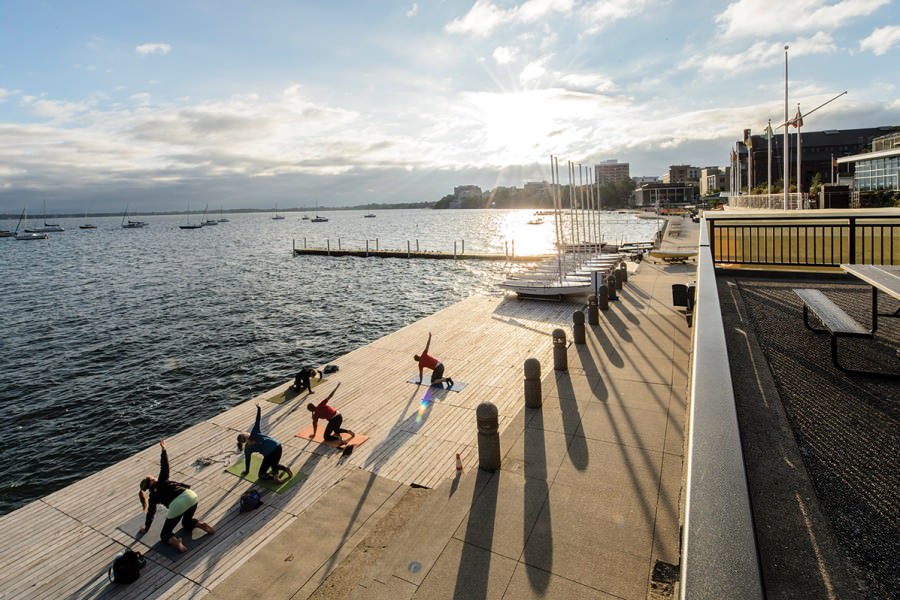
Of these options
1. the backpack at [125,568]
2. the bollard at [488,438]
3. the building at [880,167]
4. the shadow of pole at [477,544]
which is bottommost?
the backpack at [125,568]

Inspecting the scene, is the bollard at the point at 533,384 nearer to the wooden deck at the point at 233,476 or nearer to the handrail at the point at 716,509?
the wooden deck at the point at 233,476

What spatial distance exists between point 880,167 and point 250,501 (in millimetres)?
65423

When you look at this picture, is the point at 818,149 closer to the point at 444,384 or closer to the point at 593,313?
the point at 593,313

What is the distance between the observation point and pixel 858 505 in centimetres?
Result: 407

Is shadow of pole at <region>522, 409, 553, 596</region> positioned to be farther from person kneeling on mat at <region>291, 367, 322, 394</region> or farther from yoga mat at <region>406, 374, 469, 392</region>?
person kneeling on mat at <region>291, 367, 322, 394</region>

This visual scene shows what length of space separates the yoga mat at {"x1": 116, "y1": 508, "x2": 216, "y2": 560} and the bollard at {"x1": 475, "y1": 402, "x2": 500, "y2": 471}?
5.30 meters

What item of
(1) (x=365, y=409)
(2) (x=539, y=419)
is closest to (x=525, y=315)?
(1) (x=365, y=409)

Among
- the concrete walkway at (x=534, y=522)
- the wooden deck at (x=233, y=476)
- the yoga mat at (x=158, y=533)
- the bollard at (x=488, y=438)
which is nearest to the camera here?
the concrete walkway at (x=534, y=522)

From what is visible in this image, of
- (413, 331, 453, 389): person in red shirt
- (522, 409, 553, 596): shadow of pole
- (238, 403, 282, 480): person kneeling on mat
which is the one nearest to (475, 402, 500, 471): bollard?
(522, 409, 553, 596): shadow of pole

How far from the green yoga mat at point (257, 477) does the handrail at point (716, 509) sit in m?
8.63

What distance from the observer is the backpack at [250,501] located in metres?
9.06

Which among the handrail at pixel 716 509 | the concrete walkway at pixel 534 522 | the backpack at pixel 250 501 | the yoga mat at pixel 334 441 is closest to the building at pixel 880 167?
the concrete walkway at pixel 534 522

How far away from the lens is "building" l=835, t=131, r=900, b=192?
46375 mm

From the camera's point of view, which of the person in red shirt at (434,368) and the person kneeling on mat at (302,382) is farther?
the person kneeling on mat at (302,382)
